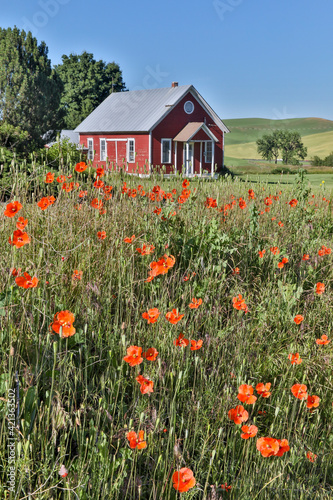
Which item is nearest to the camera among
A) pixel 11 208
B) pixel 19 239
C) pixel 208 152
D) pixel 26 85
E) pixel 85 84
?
pixel 19 239

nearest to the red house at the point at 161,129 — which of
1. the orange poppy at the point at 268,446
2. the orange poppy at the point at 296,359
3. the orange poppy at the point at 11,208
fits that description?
the orange poppy at the point at 11,208

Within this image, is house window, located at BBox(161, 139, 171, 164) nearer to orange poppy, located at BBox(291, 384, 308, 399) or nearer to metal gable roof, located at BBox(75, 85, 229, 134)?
metal gable roof, located at BBox(75, 85, 229, 134)

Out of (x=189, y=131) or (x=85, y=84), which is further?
(x=85, y=84)

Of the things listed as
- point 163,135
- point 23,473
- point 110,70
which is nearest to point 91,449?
point 23,473

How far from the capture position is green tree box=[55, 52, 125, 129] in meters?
47.0

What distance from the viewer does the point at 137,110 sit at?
30.5m

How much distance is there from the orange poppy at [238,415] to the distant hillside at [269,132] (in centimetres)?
6756

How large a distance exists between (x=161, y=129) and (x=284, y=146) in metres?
35.6

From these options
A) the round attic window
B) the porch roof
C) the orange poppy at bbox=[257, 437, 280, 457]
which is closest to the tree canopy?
the round attic window

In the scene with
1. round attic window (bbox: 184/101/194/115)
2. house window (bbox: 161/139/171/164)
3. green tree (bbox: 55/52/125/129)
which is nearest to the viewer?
house window (bbox: 161/139/171/164)

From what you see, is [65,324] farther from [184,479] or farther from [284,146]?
[284,146]

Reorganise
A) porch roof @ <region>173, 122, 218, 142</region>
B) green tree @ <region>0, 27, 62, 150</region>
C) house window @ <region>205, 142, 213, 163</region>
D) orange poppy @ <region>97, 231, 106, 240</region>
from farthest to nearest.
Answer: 1. green tree @ <region>0, 27, 62, 150</region>
2. house window @ <region>205, 142, 213, 163</region>
3. porch roof @ <region>173, 122, 218, 142</region>
4. orange poppy @ <region>97, 231, 106, 240</region>

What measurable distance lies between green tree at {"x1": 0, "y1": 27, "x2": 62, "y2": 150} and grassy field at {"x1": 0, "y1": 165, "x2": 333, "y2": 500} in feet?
98.8

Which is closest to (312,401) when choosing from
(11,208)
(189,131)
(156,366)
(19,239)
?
(156,366)
